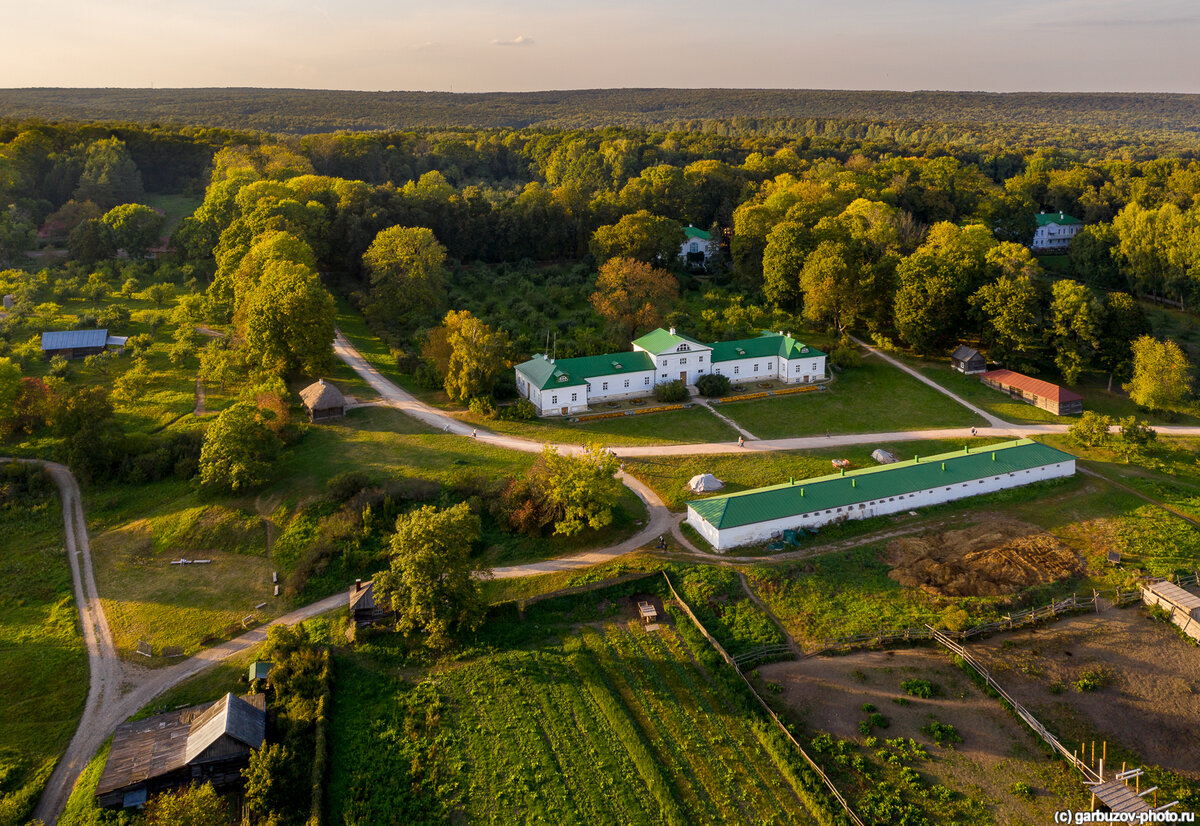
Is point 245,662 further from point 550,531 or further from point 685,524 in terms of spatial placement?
point 685,524

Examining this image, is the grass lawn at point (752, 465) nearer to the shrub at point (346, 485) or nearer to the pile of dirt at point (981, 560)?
the pile of dirt at point (981, 560)

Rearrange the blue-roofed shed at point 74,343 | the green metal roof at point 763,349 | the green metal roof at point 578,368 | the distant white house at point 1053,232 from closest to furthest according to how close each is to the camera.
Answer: the green metal roof at point 578,368, the green metal roof at point 763,349, the blue-roofed shed at point 74,343, the distant white house at point 1053,232

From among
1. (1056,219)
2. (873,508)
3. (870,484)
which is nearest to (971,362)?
(870,484)

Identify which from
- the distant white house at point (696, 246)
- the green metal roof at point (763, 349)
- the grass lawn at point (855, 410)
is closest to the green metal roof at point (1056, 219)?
the distant white house at point (696, 246)

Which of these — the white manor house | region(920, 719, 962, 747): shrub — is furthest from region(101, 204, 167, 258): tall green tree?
region(920, 719, 962, 747): shrub

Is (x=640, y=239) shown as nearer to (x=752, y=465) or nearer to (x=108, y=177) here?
(x=752, y=465)

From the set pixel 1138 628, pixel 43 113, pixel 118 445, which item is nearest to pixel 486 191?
pixel 118 445
